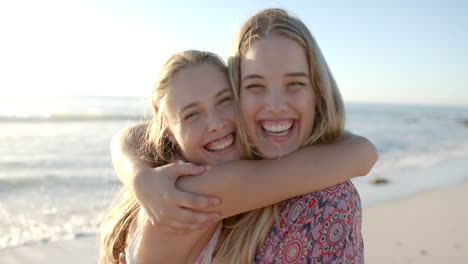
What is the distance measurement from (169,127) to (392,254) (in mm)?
3362

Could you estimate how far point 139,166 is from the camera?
7.23 feet

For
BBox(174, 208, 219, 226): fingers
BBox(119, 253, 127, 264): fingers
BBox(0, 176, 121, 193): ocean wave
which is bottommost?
BBox(0, 176, 121, 193): ocean wave

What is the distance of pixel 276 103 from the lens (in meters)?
2.12

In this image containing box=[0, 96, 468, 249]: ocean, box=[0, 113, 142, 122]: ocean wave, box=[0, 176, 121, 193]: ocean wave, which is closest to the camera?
box=[0, 96, 468, 249]: ocean

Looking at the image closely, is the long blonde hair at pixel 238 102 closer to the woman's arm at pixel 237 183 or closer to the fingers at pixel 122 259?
the woman's arm at pixel 237 183

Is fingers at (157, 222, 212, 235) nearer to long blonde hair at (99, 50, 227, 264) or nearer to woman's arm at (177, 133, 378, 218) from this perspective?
woman's arm at (177, 133, 378, 218)

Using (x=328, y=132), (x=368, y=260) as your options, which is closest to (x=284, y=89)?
(x=328, y=132)

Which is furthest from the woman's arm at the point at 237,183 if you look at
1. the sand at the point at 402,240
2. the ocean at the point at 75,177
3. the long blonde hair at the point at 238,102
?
the sand at the point at 402,240

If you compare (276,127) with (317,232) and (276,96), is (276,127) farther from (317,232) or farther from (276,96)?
(317,232)

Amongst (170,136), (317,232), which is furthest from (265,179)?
(170,136)

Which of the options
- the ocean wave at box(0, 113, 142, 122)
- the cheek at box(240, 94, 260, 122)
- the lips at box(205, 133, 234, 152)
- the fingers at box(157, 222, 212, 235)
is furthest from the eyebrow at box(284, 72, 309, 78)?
the ocean wave at box(0, 113, 142, 122)

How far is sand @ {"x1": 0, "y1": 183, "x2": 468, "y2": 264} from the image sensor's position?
14.4 feet

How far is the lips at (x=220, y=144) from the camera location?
2.24m

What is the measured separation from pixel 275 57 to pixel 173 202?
3.07ft
